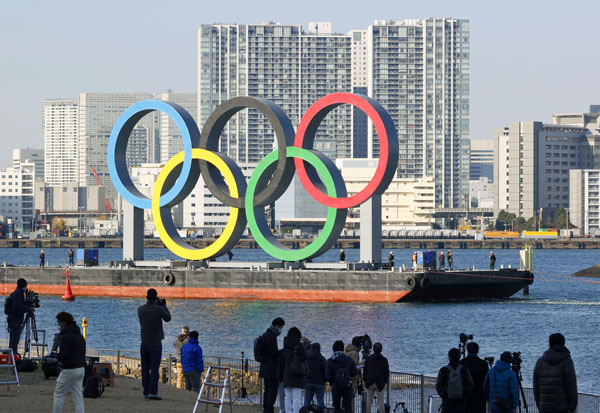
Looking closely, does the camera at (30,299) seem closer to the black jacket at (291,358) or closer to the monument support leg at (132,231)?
the black jacket at (291,358)

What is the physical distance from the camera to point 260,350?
80.7 ft

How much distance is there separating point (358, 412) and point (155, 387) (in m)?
5.00

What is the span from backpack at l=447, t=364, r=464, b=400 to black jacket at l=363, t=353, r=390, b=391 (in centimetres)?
372

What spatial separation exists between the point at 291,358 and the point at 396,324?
3519cm

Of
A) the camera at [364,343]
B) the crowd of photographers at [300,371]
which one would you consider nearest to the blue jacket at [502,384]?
the crowd of photographers at [300,371]

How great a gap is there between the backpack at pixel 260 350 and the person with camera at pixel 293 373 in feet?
1.52

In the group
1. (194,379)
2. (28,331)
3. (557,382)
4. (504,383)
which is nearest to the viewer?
(557,382)

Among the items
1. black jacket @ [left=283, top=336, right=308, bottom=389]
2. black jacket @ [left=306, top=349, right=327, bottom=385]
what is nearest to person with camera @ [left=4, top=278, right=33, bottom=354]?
black jacket @ [left=283, top=336, right=308, bottom=389]

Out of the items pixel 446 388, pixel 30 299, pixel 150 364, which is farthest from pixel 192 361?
pixel 446 388

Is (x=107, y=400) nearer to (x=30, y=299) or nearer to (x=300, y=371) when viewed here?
(x=300, y=371)

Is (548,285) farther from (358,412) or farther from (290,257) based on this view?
(358,412)

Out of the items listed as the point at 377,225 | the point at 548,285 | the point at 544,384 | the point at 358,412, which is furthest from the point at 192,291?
the point at 544,384

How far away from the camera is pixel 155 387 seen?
26.0m

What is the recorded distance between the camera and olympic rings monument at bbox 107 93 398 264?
6956 centimetres
